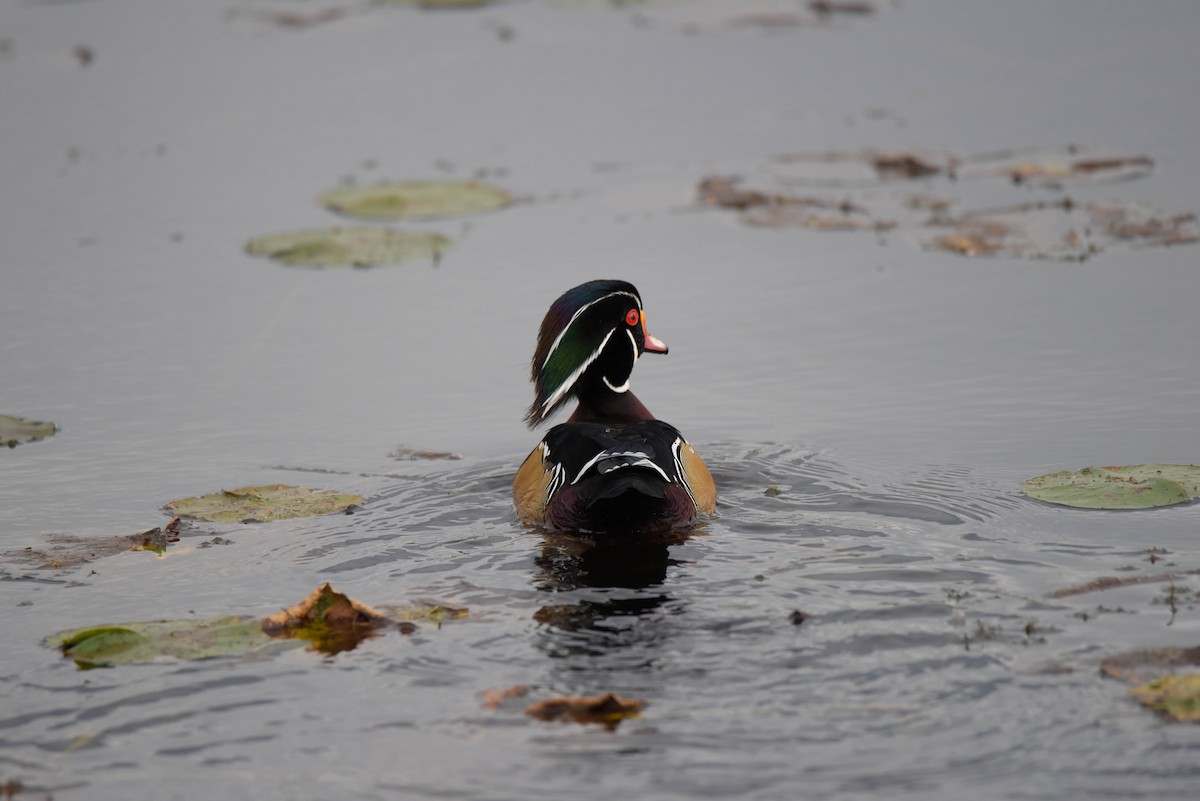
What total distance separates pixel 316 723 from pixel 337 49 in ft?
52.6

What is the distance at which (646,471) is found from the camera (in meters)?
8.32

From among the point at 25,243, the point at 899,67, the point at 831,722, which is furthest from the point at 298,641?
the point at 899,67

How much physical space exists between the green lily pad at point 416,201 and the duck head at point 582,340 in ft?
17.8

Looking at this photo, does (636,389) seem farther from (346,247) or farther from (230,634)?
(230,634)

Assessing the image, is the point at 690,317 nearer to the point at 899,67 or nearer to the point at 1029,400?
the point at 1029,400

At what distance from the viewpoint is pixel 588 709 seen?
6000mm

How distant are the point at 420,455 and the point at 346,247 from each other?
4349 mm

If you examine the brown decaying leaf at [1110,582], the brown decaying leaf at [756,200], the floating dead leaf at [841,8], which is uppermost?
the floating dead leaf at [841,8]

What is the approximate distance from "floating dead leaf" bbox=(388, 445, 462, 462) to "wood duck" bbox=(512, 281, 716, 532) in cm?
56

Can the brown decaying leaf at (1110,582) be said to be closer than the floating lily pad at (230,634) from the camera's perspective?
No

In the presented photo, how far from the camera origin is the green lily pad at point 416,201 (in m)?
14.7

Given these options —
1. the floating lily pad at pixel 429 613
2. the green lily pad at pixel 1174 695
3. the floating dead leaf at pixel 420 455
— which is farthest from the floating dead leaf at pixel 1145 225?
the floating lily pad at pixel 429 613

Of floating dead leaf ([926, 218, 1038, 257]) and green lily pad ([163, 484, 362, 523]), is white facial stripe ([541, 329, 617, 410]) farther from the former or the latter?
floating dead leaf ([926, 218, 1038, 257])

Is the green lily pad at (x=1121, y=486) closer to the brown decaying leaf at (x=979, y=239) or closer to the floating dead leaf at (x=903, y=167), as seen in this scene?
the brown decaying leaf at (x=979, y=239)
